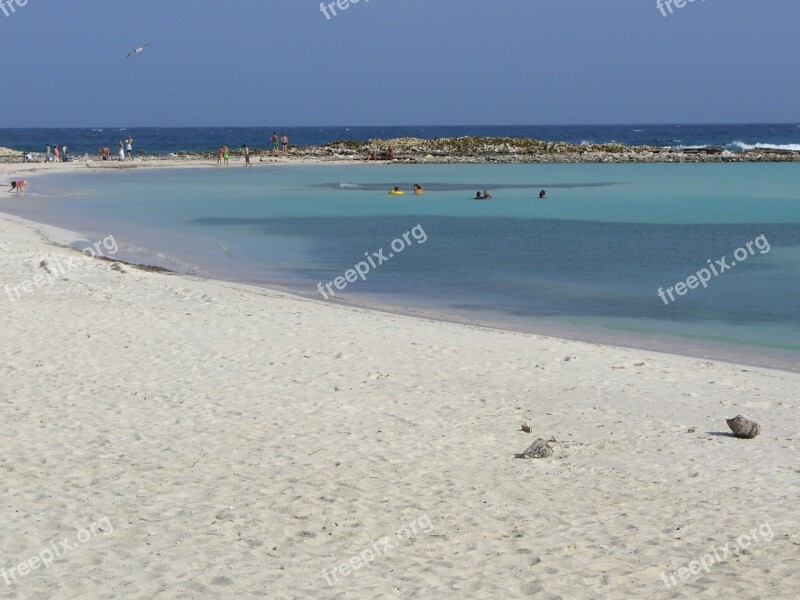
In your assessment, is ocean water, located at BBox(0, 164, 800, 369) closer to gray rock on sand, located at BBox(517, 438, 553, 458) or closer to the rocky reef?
gray rock on sand, located at BBox(517, 438, 553, 458)

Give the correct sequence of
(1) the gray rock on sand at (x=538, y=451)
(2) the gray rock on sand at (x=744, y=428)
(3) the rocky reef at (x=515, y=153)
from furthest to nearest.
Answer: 1. (3) the rocky reef at (x=515, y=153)
2. (2) the gray rock on sand at (x=744, y=428)
3. (1) the gray rock on sand at (x=538, y=451)

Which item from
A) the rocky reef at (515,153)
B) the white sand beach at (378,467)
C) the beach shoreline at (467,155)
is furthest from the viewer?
the rocky reef at (515,153)

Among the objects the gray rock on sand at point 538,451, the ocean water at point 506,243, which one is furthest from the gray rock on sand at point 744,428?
the ocean water at point 506,243

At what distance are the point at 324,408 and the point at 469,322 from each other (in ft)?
22.0

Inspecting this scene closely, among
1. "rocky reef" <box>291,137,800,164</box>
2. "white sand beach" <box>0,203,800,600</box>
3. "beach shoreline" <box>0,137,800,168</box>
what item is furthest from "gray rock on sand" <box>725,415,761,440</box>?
"rocky reef" <box>291,137,800,164</box>

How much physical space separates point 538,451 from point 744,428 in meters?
2.18

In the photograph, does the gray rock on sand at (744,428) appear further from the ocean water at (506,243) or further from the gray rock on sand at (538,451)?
the ocean water at (506,243)

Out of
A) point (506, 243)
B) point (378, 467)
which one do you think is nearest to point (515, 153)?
point (506, 243)

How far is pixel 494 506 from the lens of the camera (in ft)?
25.5

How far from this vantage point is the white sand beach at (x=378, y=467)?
21.4ft

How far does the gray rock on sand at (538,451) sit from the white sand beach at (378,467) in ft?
0.47

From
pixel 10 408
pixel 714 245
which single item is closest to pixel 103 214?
pixel 714 245

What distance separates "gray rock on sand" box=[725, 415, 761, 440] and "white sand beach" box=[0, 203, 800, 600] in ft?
0.65

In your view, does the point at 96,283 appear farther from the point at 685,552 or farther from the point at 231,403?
the point at 685,552
